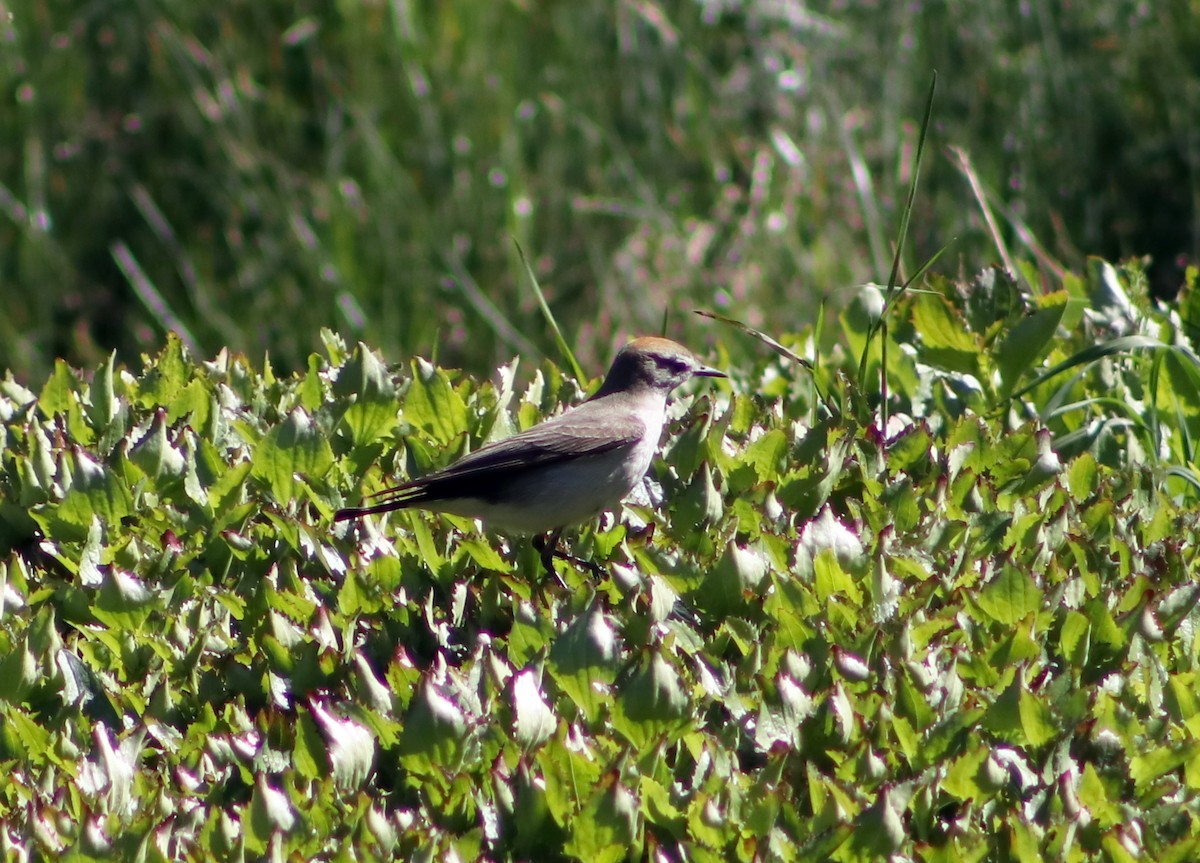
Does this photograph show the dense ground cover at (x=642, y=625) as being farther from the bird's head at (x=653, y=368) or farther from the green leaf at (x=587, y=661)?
the bird's head at (x=653, y=368)

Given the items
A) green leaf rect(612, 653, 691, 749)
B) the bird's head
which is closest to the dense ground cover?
green leaf rect(612, 653, 691, 749)

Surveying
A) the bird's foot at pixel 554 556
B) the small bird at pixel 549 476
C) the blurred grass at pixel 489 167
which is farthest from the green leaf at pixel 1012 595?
the blurred grass at pixel 489 167

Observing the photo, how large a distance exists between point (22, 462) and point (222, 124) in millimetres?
4953

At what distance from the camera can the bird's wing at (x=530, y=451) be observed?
12.7ft

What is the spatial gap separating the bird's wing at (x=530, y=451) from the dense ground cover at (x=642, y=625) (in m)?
0.11

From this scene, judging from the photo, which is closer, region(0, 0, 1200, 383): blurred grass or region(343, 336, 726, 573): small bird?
region(343, 336, 726, 573): small bird

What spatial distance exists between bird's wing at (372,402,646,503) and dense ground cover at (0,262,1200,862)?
0.11 m

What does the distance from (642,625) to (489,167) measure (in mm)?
5864

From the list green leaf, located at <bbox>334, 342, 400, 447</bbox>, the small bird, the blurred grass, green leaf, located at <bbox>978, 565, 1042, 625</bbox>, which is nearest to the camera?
green leaf, located at <bbox>978, 565, 1042, 625</bbox>

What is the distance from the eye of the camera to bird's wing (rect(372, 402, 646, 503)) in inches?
153

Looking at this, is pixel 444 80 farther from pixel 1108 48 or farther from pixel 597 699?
pixel 597 699

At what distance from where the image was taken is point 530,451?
4195 millimetres

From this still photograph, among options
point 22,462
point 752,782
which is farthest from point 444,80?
point 752,782

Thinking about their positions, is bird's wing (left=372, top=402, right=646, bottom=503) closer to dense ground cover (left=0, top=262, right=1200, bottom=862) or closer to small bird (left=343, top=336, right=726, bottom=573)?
small bird (left=343, top=336, right=726, bottom=573)
